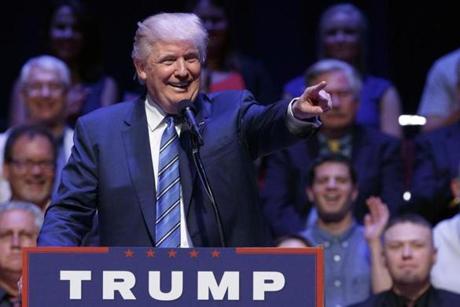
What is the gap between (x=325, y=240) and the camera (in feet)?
18.6

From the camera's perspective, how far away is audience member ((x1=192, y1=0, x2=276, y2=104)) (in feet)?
21.2

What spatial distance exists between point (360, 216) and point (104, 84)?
1521mm

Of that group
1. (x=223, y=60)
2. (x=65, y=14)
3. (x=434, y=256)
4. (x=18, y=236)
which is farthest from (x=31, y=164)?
(x=434, y=256)

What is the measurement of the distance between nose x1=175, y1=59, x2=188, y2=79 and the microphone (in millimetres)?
72

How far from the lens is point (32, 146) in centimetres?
580

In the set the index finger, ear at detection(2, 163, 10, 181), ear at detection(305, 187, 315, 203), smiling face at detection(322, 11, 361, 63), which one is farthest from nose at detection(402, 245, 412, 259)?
the index finger

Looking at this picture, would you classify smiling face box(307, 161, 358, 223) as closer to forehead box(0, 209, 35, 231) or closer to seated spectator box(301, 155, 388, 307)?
seated spectator box(301, 155, 388, 307)

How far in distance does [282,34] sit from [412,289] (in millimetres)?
2490

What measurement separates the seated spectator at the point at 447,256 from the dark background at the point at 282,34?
1.50 meters

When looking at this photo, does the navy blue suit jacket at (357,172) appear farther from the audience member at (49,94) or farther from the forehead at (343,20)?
the audience member at (49,94)

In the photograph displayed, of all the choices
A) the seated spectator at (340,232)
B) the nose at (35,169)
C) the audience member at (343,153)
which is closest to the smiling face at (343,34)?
the audience member at (343,153)

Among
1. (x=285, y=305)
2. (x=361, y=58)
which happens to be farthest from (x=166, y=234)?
(x=361, y=58)

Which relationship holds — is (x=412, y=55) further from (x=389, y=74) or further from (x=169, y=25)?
(x=169, y=25)

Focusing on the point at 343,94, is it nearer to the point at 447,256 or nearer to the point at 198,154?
the point at 447,256
